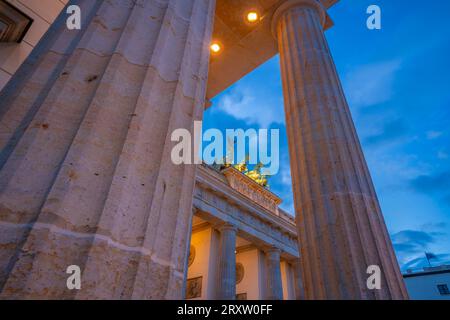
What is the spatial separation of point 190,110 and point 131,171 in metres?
1.35

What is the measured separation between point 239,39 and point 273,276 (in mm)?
19218

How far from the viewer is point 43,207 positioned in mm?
2023

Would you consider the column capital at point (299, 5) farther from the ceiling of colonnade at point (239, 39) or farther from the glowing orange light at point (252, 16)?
Answer: the glowing orange light at point (252, 16)

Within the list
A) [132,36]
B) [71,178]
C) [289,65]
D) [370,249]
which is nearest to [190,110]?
[132,36]

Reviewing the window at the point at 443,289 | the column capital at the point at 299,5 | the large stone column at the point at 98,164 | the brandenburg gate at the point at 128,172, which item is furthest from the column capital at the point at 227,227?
the window at the point at 443,289

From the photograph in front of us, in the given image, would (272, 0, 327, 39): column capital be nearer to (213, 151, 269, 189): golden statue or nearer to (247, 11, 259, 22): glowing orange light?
(247, 11, 259, 22): glowing orange light

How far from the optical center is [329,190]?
5.44 m

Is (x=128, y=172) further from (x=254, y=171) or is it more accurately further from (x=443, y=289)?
(x=443, y=289)

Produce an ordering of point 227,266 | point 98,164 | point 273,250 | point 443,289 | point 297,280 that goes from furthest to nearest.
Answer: point 443,289 → point 297,280 → point 273,250 → point 227,266 → point 98,164

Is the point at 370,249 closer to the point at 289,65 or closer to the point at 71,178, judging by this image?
the point at 71,178

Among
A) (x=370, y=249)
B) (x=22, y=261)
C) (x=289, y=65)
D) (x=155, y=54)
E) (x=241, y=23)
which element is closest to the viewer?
(x=22, y=261)

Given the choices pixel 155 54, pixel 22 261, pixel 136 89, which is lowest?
pixel 22 261

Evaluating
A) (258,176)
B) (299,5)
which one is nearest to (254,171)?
(258,176)

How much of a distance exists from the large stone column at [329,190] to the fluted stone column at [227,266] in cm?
1422
